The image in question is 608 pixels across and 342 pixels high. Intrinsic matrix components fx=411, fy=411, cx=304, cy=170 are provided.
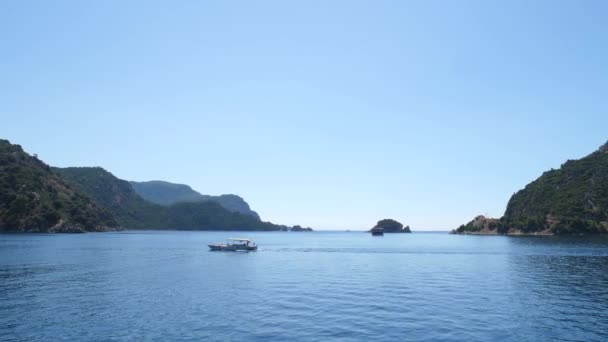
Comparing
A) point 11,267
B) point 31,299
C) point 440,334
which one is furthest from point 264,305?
point 11,267

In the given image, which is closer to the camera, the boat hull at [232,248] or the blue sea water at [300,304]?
the blue sea water at [300,304]

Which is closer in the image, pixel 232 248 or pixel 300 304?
pixel 300 304

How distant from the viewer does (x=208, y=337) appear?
35.3m

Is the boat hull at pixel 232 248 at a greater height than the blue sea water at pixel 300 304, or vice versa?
the boat hull at pixel 232 248

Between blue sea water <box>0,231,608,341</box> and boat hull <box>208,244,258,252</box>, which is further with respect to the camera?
boat hull <box>208,244,258,252</box>

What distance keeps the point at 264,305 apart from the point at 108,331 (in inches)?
706

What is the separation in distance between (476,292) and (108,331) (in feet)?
158

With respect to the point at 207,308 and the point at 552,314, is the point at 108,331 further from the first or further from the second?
the point at 552,314

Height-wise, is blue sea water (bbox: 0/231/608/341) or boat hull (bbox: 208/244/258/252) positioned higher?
boat hull (bbox: 208/244/258/252)

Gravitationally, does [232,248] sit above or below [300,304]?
above

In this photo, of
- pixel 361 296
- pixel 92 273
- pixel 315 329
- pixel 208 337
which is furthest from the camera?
pixel 92 273

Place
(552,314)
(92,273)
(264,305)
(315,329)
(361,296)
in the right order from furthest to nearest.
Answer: (92,273) → (361,296) → (264,305) → (552,314) → (315,329)

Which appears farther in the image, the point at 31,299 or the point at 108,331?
the point at 31,299

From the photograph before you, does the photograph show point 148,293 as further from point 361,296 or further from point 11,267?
point 11,267
